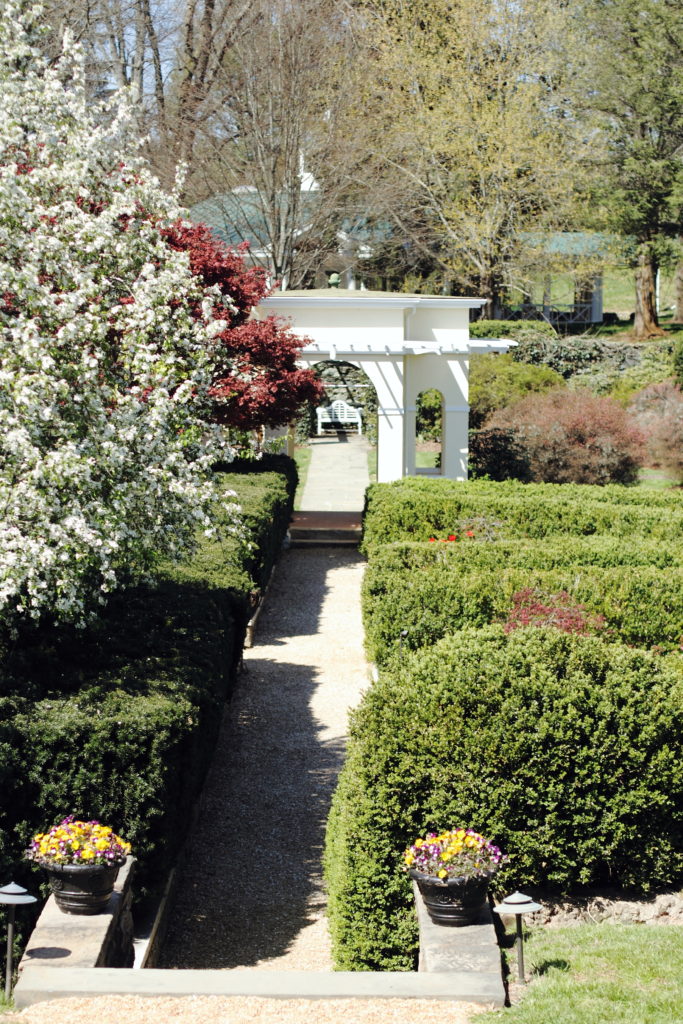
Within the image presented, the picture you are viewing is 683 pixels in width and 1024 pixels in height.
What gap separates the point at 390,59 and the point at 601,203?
29.5 ft

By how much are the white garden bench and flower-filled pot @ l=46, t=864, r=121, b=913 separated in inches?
1114

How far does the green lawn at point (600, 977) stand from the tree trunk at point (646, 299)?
120ft

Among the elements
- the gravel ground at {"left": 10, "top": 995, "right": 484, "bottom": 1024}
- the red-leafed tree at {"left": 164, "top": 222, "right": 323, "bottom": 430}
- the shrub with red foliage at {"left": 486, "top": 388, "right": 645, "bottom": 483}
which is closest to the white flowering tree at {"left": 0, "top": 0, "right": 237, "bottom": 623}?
the gravel ground at {"left": 10, "top": 995, "right": 484, "bottom": 1024}

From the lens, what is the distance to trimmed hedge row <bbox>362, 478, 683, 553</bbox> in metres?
14.8

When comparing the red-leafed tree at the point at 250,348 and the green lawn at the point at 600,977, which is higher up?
the red-leafed tree at the point at 250,348

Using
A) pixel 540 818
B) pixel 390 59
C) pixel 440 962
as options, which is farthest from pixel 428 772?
pixel 390 59

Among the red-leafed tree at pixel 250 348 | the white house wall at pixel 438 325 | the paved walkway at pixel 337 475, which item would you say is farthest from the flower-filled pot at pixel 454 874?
the white house wall at pixel 438 325

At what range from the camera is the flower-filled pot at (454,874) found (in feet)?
19.6

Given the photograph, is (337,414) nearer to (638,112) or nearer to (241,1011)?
(638,112)

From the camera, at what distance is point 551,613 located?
9820 millimetres

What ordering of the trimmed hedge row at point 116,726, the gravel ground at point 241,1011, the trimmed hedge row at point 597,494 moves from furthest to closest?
the trimmed hedge row at point 597,494, the trimmed hedge row at point 116,726, the gravel ground at point 241,1011

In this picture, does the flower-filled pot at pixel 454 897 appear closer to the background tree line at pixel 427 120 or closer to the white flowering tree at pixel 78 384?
the white flowering tree at pixel 78 384

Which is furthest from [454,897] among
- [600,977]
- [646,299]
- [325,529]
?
[646,299]

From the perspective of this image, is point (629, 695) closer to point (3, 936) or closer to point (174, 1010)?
point (174, 1010)
